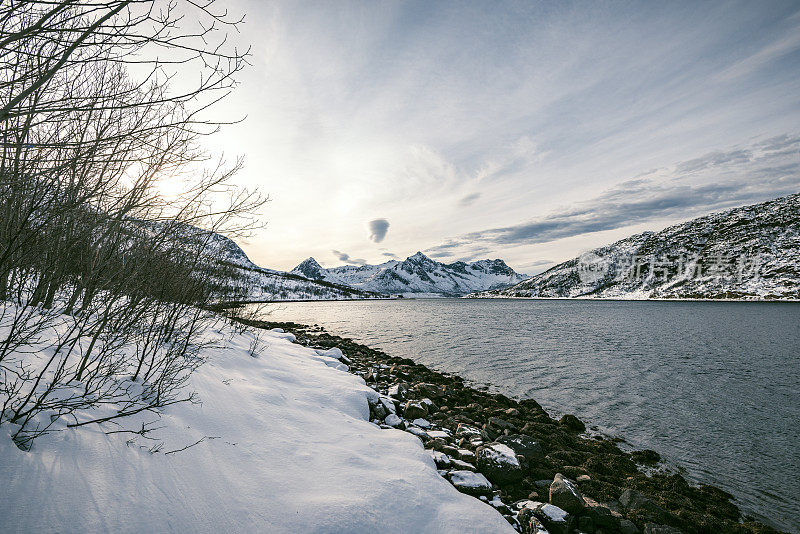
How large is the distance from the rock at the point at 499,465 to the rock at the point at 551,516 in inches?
31.1

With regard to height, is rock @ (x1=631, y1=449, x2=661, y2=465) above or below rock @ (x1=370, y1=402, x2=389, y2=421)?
below

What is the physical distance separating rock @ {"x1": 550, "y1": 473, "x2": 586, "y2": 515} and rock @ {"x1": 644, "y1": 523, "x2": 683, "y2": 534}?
3.21 feet

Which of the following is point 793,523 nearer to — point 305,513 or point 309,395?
point 305,513

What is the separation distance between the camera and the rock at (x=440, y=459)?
561cm

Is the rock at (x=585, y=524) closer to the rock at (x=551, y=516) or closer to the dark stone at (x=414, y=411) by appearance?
the rock at (x=551, y=516)

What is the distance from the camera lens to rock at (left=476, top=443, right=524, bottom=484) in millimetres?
5766

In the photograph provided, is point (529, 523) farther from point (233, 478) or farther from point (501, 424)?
point (501, 424)

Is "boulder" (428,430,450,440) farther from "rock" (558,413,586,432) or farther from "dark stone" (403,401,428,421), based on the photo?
"rock" (558,413,586,432)

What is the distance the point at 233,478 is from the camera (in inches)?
136

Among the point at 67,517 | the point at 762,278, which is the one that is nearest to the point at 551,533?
the point at 67,517

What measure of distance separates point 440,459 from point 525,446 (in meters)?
2.88

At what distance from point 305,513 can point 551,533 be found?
3783mm

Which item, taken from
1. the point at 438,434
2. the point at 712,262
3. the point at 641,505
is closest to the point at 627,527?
the point at 641,505

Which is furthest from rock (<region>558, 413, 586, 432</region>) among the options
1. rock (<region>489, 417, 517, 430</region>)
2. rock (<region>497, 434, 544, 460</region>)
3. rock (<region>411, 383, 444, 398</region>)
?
rock (<region>411, 383, 444, 398</region>)
